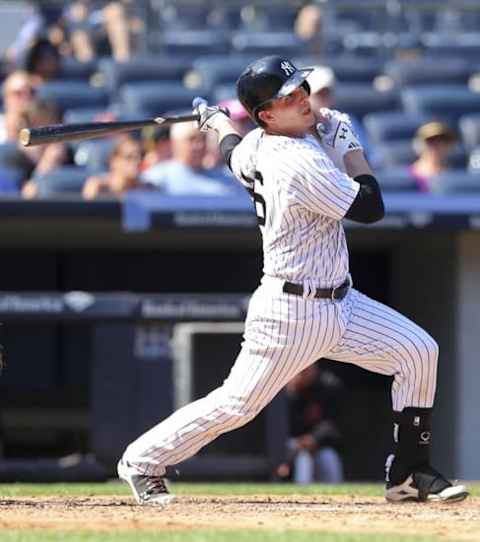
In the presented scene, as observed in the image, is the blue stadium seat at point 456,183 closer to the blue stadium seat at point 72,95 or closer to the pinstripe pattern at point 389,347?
the blue stadium seat at point 72,95

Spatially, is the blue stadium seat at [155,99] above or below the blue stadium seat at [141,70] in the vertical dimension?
below

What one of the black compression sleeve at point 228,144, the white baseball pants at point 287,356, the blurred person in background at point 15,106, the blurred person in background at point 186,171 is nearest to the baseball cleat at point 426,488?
the white baseball pants at point 287,356

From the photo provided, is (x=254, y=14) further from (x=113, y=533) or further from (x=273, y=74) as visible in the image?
(x=113, y=533)

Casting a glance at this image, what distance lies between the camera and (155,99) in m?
10.5

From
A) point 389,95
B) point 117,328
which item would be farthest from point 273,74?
point 389,95

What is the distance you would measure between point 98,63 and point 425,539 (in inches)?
320

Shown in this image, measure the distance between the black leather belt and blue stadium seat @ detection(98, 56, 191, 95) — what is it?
6.27 m

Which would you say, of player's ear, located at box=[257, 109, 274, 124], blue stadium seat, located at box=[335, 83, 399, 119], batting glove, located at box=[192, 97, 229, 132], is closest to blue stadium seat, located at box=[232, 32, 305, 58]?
blue stadium seat, located at box=[335, 83, 399, 119]

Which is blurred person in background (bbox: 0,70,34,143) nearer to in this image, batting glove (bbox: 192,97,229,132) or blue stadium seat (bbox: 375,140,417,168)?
blue stadium seat (bbox: 375,140,417,168)

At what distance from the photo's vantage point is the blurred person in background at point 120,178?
355 inches

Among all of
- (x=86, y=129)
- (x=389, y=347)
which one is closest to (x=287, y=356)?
(x=389, y=347)

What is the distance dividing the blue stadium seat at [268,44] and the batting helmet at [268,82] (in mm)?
6771

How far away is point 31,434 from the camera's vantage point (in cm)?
927

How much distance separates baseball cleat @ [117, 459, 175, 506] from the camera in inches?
206
